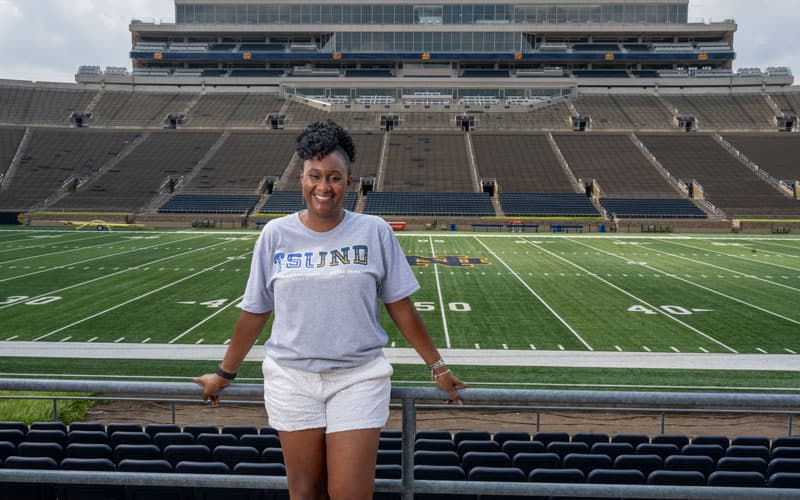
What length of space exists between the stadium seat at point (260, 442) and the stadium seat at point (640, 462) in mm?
3133

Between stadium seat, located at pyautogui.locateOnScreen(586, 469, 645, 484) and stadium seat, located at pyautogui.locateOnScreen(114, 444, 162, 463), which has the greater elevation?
stadium seat, located at pyautogui.locateOnScreen(586, 469, 645, 484)

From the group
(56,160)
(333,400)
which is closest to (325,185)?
(333,400)

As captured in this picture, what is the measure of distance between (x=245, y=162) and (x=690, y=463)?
2292 inches

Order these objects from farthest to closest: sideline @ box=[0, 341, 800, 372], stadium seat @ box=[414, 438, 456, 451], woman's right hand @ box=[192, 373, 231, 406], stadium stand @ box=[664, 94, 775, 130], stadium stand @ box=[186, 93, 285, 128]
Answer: stadium stand @ box=[186, 93, 285, 128], stadium stand @ box=[664, 94, 775, 130], sideline @ box=[0, 341, 800, 372], stadium seat @ box=[414, 438, 456, 451], woman's right hand @ box=[192, 373, 231, 406]

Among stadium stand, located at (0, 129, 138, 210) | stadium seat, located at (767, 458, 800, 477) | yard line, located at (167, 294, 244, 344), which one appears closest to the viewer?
stadium seat, located at (767, 458, 800, 477)

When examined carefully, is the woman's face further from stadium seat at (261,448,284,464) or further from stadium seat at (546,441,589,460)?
stadium seat at (546,441,589,460)

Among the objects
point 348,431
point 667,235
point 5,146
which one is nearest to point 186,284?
point 348,431

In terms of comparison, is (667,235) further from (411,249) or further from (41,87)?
(41,87)

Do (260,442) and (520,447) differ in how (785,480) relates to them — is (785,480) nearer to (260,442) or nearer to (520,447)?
(520,447)

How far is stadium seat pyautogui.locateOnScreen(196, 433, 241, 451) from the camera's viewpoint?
5.79m

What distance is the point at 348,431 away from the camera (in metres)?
2.59

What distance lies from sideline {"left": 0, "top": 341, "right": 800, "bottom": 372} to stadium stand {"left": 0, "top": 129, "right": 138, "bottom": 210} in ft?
→ 145

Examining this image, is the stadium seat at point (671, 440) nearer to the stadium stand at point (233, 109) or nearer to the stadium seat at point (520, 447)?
the stadium seat at point (520, 447)

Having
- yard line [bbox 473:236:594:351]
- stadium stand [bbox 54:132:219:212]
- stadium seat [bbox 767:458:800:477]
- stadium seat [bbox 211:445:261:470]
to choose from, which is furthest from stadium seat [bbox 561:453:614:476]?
stadium stand [bbox 54:132:219:212]
